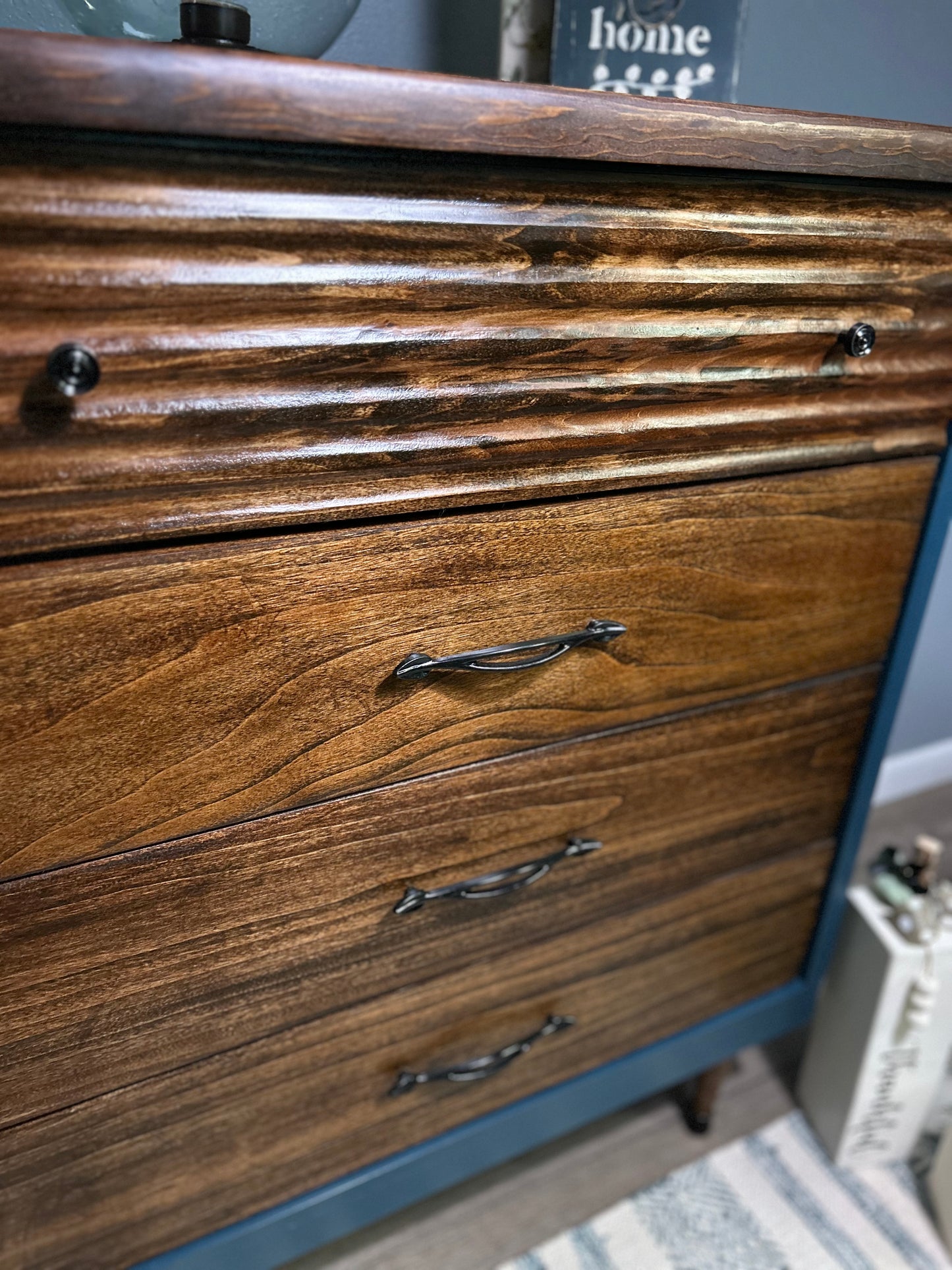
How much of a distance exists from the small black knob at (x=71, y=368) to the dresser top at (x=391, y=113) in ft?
0.27

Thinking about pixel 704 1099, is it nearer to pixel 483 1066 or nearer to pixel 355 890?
pixel 483 1066

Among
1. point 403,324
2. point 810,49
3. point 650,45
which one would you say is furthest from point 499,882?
point 810,49

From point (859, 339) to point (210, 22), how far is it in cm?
41

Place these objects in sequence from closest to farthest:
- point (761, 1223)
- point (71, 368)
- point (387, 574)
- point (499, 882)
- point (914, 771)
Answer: point (71, 368) → point (387, 574) → point (499, 882) → point (761, 1223) → point (914, 771)

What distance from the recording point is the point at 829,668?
28.3 inches

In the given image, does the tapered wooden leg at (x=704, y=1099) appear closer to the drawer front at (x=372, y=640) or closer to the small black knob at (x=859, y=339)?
the drawer front at (x=372, y=640)

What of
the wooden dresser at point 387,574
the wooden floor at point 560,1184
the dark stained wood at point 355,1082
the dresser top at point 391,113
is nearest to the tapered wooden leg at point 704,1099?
the wooden floor at point 560,1184

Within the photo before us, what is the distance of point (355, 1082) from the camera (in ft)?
2.07

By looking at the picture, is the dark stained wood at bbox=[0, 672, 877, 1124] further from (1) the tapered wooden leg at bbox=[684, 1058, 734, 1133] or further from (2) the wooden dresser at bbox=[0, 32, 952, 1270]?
(1) the tapered wooden leg at bbox=[684, 1058, 734, 1133]

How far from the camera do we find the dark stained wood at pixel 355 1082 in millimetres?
543

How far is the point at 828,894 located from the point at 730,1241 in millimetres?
345

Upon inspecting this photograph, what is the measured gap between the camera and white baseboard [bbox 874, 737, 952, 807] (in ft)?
4.82

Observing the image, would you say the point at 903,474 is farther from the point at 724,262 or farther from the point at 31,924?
the point at 31,924

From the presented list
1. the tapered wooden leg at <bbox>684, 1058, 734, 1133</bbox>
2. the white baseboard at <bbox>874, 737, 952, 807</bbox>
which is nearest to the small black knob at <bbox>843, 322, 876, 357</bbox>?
the tapered wooden leg at <bbox>684, 1058, 734, 1133</bbox>
